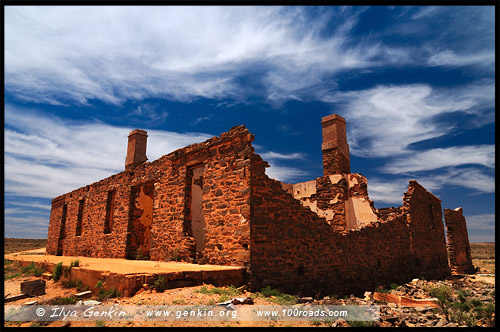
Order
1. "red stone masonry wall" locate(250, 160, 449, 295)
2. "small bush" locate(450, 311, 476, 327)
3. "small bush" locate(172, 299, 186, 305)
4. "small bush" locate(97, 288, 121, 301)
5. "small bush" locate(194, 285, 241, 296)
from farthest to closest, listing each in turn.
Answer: "red stone masonry wall" locate(250, 160, 449, 295)
"small bush" locate(194, 285, 241, 296)
"small bush" locate(450, 311, 476, 327)
"small bush" locate(97, 288, 121, 301)
"small bush" locate(172, 299, 186, 305)

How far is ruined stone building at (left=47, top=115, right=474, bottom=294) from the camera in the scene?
7191 millimetres

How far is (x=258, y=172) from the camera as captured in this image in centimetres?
729

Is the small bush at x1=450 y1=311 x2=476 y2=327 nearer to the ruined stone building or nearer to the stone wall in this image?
the ruined stone building

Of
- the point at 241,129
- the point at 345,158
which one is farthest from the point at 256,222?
the point at 345,158

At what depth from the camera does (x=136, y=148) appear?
14.6 meters

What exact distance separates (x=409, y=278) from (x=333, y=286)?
5.93 meters

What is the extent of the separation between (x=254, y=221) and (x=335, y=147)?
6459 millimetres

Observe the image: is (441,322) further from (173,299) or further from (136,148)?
(136,148)

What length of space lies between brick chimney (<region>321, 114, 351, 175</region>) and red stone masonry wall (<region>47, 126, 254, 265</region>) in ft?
18.7

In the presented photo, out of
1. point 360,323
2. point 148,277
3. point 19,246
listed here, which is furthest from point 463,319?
point 19,246

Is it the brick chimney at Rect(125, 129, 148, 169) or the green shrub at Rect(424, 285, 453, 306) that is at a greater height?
the brick chimney at Rect(125, 129, 148, 169)

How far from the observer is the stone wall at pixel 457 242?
682 inches

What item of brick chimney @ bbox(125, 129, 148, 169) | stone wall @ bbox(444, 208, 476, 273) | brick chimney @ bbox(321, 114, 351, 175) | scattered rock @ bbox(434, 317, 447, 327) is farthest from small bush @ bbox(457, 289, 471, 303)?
brick chimney @ bbox(125, 129, 148, 169)
